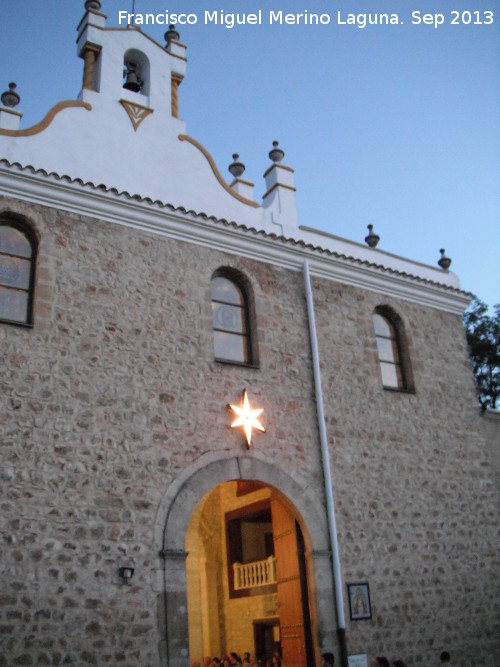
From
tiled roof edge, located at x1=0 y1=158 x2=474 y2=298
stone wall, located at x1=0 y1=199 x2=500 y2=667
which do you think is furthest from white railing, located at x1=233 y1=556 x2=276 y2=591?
tiled roof edge, located at x1=0 y1=158 x2=474 y2=298

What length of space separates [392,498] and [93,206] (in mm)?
6746

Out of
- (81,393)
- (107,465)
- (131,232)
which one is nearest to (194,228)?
(131,232)

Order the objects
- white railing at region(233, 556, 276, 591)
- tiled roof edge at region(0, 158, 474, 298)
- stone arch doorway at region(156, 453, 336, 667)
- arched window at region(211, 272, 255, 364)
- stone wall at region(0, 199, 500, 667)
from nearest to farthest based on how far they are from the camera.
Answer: stone wall at region(0, 199, 500, 667) < stone arch doorway at region(156, 453, 336, 667) < tiled roof edge at region(0, 158, 474, 298) < arched window at region(211, 272, 255, 364) < white railing at region(233, 556, 276, 591)

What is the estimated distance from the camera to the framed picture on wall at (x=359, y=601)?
10602 mm

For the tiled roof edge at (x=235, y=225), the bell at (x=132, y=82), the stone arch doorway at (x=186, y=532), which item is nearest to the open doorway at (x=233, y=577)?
the stone arch doorway at (x=186, y=532)

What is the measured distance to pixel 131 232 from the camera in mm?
10781

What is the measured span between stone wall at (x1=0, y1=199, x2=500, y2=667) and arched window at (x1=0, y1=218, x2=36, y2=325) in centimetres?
19

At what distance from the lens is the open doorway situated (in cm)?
1522

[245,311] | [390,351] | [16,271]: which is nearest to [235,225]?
[245,311]

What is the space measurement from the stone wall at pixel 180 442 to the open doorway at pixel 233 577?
2867 millimetres

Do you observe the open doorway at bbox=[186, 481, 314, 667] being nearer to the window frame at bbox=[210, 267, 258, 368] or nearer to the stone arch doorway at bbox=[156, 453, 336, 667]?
the stone arch doorway at bbox=[156, 453, 336, 667]

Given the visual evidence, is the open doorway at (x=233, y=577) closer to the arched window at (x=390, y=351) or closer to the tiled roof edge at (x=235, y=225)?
the arched window at (x=390, y=351)

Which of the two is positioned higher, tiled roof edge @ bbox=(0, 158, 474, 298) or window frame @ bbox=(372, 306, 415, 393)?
tiled roof edge @ bbox=(0, 158, 474, 298)

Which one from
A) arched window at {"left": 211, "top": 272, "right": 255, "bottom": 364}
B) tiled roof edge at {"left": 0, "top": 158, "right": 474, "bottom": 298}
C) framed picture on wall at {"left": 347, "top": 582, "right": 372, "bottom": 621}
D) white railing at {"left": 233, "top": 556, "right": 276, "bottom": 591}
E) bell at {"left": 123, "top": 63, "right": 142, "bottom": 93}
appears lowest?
framed picture on wall at {"left": 347, "top": 582, "right": 372, "bottom": 621}
